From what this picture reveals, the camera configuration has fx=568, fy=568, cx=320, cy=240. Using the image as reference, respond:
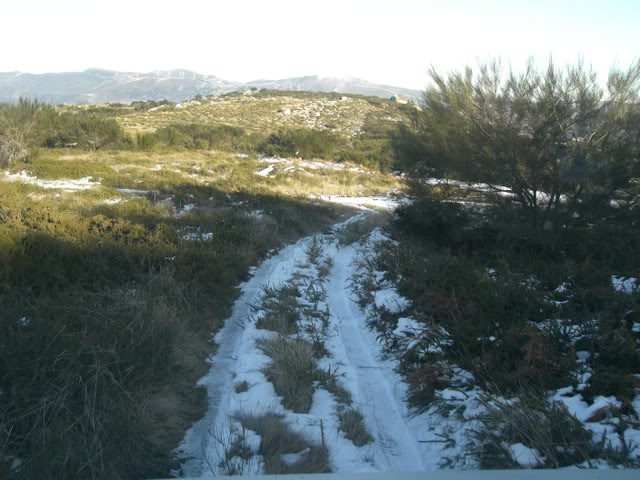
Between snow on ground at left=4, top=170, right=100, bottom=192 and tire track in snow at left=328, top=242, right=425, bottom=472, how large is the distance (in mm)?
12013

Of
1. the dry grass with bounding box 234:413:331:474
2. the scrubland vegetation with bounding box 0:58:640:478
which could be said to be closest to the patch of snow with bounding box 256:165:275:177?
the scrubland vegetation with bounding box 0:58:640:478

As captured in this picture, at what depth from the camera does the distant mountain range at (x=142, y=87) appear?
9356 centimetres

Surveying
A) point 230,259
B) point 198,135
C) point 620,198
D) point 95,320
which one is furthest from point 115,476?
point 198,135

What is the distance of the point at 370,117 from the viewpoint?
56719 millimetres

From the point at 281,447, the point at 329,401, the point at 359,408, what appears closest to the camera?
the point at 281,447

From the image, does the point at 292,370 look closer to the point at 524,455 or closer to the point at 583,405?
the point at 524,455

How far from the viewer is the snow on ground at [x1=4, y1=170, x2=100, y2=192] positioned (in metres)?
18.1

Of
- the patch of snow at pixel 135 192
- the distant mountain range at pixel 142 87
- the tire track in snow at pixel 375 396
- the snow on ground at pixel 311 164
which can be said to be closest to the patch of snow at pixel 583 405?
the tire track in snow at pixel 375 396

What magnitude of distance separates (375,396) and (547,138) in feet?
26.3

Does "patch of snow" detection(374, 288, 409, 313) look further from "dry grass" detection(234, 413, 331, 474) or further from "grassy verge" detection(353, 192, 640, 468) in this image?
"dry grass" detection(234, 413, 331, 474)

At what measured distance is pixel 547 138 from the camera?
11.6 meters

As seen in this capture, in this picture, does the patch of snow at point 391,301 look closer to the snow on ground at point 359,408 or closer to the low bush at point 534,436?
the snow on ground at point 359,408

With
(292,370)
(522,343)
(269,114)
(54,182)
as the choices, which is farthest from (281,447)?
(269,114)

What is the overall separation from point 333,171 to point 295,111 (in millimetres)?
28694
